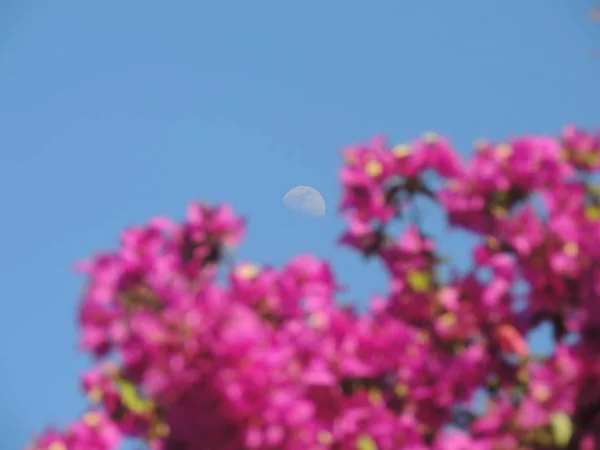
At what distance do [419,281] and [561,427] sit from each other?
942 millimetres

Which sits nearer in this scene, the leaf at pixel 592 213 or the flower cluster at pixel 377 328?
the flower cluster at pixel 377 328

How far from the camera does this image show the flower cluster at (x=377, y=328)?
3857mm

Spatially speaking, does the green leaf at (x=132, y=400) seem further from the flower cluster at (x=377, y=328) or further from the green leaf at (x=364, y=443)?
the green leaf at (x=364, y=443)

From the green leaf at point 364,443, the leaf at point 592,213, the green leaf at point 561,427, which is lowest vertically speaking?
the green leaf at point 561,427

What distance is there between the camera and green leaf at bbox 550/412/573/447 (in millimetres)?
3926

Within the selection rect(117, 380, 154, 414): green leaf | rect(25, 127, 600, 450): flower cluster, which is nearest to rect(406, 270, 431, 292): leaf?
rect(25, 127, 600, 450): flower cluster

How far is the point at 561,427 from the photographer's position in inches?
154

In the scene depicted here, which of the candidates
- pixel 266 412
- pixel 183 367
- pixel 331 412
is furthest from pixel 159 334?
pixel 331 412

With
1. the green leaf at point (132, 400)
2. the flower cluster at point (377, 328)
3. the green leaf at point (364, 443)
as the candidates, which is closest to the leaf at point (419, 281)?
the flower cluster at point (377, 328)

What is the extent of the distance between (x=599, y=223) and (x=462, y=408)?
3.55 ft

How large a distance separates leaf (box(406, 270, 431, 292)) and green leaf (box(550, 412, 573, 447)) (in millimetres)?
848

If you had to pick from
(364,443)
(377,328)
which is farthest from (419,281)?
(364,443)

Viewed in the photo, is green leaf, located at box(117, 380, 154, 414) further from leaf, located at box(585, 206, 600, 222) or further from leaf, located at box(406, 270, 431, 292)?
leaf, located at box(585, 206, 600, 222)

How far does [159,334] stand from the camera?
150 inches
